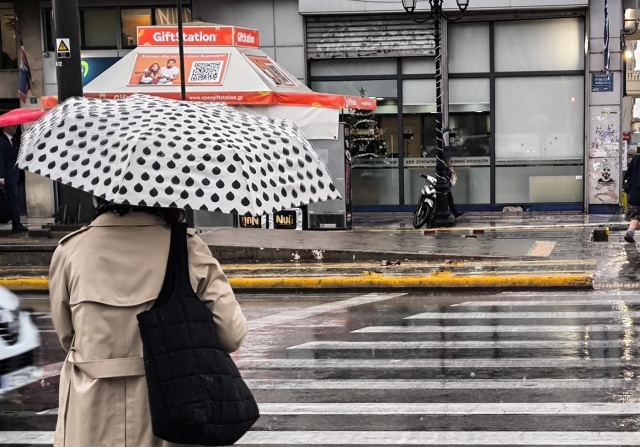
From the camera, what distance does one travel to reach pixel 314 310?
11.8 meters

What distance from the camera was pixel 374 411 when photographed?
7078 mm

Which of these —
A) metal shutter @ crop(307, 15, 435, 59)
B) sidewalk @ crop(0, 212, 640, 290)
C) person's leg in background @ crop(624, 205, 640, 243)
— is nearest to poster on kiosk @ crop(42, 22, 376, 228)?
sidewalk @ crop(0, 212, 640, 290)

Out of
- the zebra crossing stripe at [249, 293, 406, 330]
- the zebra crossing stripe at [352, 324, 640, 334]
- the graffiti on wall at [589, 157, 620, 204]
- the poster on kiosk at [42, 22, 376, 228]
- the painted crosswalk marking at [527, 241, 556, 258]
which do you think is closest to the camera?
the zebra crossing stripe at [352, 324, 640, 334]

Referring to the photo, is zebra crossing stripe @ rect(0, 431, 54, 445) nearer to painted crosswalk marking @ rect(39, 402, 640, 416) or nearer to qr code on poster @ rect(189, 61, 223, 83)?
painted crosswalk marking @ rect(39, 402, 640, 416)

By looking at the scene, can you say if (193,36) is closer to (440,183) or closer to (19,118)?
(19,118)

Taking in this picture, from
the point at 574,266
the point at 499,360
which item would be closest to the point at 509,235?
the point at 574,266

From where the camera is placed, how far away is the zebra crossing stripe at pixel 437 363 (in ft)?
27.6

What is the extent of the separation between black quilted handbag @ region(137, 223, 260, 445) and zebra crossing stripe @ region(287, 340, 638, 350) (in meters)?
5.95

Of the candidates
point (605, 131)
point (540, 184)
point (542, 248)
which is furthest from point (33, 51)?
point (542, 248)

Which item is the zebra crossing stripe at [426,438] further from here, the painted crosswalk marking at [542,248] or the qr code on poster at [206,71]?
the qr code on poster at [206,71]

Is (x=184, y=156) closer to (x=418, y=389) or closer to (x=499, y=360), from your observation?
(x=418, y=389)

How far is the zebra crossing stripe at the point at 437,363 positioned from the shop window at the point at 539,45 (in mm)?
17483

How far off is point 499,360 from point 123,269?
5.73 m

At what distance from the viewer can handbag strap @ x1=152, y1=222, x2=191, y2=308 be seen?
348cm
